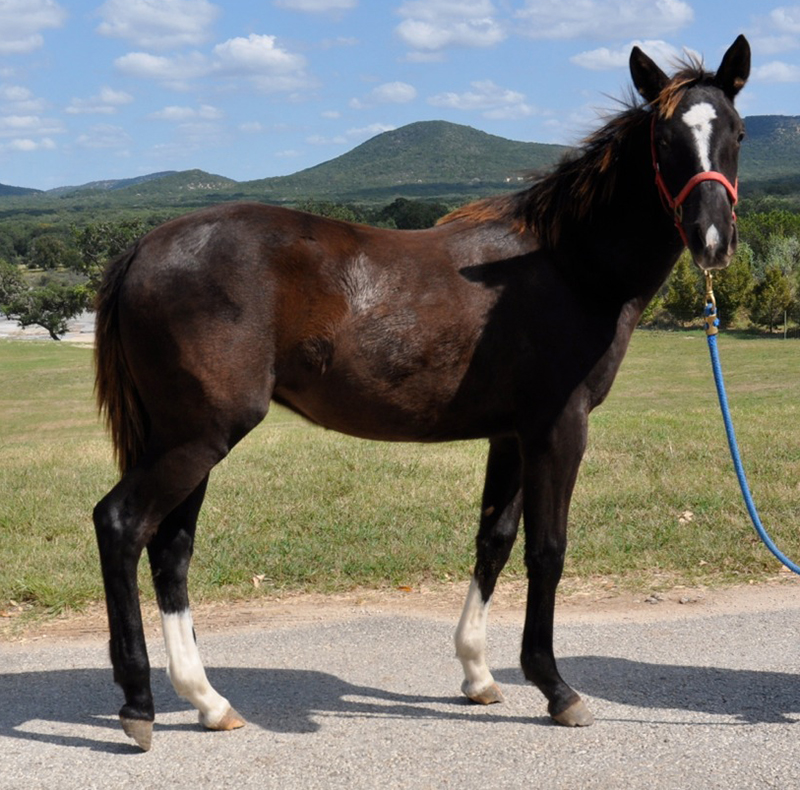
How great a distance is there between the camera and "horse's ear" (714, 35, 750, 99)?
13.4 ft

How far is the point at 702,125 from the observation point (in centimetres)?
397

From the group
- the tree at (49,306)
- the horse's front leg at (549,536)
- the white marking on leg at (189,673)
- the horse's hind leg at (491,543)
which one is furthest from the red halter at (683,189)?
the tree at (49,306)

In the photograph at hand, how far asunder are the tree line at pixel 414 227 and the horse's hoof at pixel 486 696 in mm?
19137

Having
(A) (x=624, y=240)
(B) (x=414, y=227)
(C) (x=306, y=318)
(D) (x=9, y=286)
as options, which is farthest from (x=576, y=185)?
(D) (x=9, y=286)

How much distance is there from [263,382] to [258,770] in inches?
59.0

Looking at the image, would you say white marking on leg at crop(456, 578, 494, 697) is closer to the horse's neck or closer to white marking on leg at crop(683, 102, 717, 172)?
the horse's neck

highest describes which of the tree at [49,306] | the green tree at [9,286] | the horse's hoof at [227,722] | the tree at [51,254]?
the tree at [51,254]

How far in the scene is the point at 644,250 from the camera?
14.4 feet

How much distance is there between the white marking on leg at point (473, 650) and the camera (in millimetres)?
4559

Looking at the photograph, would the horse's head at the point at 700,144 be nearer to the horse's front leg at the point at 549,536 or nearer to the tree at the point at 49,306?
the horse's front leg at the point at 549,536

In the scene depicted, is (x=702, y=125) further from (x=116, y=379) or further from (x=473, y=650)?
(x=116, y=379)

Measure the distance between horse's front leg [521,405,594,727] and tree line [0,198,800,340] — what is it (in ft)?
62.9

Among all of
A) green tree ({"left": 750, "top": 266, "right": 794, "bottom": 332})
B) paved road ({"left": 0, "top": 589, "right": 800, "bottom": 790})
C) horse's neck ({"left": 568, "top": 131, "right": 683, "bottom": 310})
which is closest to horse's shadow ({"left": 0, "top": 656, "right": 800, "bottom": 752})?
paved road ({"left": 0, "top": 589, "right": 800, "bottom": 790})

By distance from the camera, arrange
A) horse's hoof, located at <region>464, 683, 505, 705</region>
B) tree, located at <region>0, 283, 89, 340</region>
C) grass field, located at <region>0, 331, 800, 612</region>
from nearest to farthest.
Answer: horse's hoof, located at <region>464, 683, 505, 705</region> → grass field, located at <region>0, 331, 800, 612</region> → tree, located at <region>0, 283, 89, 340</region>
